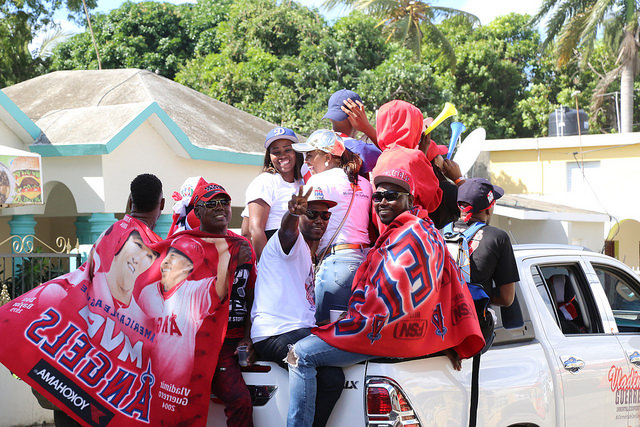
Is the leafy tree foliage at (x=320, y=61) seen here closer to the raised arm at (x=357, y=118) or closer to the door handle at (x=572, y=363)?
the raised arm at (x=357, y=118)

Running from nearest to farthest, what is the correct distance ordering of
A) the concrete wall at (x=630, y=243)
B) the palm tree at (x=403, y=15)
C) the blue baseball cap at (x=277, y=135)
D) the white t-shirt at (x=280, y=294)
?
the white t-shirt at (x=280, y=294)
the blue baseball cap at (x=277, y=135)
the palm tree at (x=403, y=15)
the concrete wall at (x=630, y=243)

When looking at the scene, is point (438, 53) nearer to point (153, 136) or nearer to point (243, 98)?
point (243, 98)

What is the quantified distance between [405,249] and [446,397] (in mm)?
729

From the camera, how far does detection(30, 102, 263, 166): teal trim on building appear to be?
33.3ft

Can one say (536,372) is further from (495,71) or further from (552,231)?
(495,71)

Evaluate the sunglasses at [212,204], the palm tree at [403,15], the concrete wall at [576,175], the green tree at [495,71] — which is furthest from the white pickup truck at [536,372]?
the green tree at [495,71]

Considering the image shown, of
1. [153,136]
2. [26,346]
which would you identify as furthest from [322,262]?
[153,136]

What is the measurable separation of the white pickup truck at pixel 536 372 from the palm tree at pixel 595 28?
22025 mm

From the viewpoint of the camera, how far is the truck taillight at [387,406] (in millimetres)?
3297

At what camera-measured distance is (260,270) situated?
3.81 m

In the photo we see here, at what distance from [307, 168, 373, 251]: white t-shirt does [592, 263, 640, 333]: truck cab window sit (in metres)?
1.66

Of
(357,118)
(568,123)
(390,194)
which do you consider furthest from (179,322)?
(568,123)

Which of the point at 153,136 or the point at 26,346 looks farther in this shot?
the point at 153,136

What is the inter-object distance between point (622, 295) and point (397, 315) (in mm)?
2562
